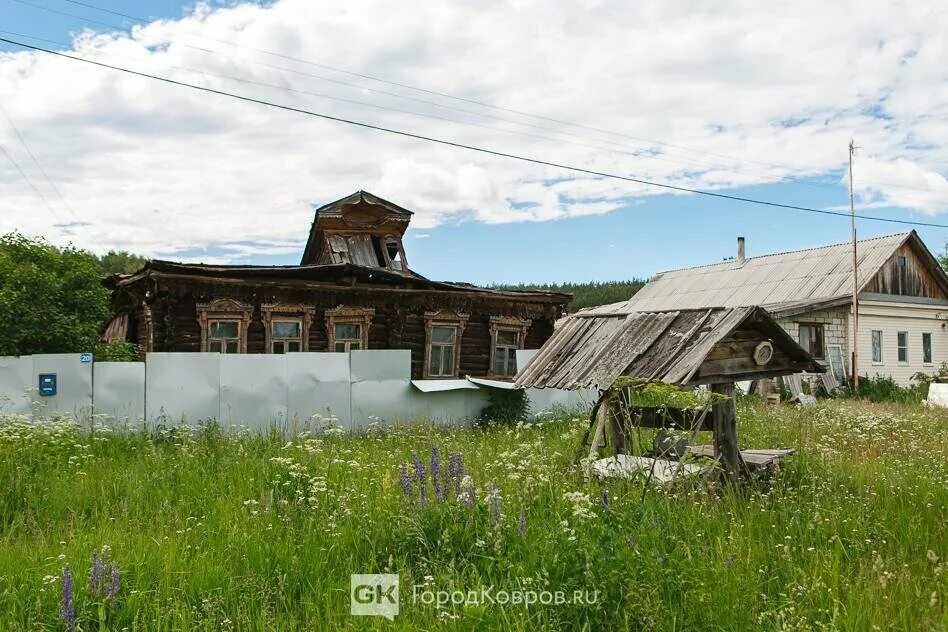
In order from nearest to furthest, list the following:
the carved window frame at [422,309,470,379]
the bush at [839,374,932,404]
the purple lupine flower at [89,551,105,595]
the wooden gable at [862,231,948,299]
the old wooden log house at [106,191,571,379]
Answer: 1. the purple lupine flower at [89,551,105,595]
2. the old wooden log house at [106,191,571,379]
3. the carved window frame at [422,309,470,379]
4. the bush at [839,374,932,404]
5. the wooden gable at [862,231,948,299]

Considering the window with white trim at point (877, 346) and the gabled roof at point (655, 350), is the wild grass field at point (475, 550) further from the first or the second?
the window with white trim at point (877, 346)

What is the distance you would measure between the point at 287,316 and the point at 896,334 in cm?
2302

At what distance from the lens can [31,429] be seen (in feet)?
31.7

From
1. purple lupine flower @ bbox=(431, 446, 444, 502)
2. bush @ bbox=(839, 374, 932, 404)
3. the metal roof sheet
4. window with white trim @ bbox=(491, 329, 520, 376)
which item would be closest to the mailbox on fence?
purple lupine flower @ bbox=(431, 446, 444, 502)

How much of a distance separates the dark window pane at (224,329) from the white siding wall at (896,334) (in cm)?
2164

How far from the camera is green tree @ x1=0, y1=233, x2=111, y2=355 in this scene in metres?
14.4

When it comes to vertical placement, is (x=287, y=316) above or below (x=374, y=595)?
above

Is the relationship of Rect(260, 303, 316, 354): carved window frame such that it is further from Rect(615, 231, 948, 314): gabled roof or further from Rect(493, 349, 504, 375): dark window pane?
Rect(615, 231, 948, 314): gabled roof

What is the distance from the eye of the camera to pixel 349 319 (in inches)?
747

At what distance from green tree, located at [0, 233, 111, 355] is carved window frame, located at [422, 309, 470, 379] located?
829 cm

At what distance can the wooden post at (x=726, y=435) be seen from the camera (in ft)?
22.7

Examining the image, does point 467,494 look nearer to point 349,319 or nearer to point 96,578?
point 96,578

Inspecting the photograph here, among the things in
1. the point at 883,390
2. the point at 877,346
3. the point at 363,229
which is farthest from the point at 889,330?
the point at 363,229

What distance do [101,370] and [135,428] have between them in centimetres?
127
